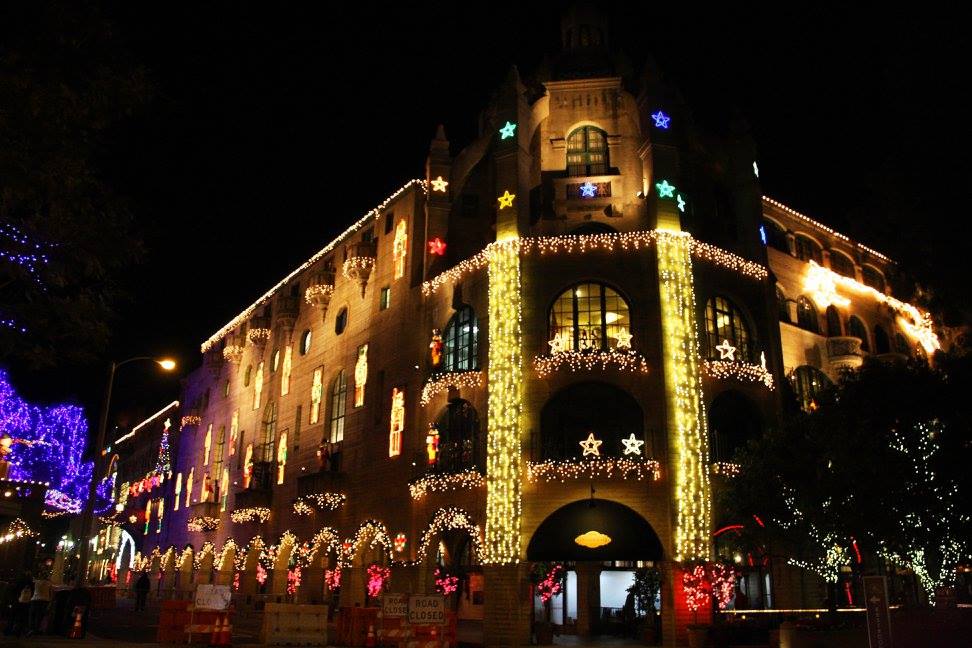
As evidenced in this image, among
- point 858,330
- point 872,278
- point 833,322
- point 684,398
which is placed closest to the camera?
point 684,398

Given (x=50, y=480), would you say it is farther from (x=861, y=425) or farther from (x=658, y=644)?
(x=861, y=425)

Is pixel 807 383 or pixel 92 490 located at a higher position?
pixel 807 383

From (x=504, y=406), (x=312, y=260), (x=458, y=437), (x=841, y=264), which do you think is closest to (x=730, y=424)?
(x=504, y=406)

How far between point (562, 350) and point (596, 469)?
472cm

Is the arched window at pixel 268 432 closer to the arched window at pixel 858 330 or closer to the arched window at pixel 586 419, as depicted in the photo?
the arched window at pixel 586 419

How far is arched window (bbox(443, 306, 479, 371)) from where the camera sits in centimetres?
3362

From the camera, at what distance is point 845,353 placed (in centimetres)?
3931

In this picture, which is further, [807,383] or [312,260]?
[312,260]

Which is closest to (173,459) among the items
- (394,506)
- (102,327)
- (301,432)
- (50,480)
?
(50,480)

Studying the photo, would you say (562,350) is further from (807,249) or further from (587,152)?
(807,249)

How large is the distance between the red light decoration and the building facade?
4.2 inches

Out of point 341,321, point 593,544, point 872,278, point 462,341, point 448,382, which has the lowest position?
point 593,544

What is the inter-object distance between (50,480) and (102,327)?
7549 cm

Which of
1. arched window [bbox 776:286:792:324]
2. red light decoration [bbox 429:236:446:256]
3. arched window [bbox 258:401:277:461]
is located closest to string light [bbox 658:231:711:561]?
arched window [bbox 776:286:792:324]
